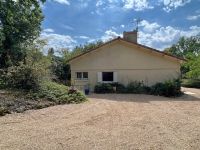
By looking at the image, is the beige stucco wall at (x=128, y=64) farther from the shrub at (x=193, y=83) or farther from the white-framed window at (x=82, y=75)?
the shrub at (x=193, y=83)

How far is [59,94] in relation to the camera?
1422 centimetres

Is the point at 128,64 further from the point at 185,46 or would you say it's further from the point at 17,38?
the point at 185,46

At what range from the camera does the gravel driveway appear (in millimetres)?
6609

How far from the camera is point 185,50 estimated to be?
63688 mm

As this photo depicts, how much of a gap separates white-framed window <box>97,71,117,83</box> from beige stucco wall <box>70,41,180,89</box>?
0.30 meters

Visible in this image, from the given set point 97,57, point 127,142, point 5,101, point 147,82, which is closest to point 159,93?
point 147,82

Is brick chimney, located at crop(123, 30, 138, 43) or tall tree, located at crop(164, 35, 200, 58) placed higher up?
tall tree, located at crop(164, 35, 200, 58)

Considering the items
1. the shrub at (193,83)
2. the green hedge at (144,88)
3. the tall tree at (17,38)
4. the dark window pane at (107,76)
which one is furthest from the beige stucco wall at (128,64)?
the shrub at (193,83)

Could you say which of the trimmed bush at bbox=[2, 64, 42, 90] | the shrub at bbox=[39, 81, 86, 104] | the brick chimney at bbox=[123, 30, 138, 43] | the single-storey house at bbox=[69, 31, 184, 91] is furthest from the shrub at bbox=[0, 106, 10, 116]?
the brick chimney at bbox=[123, 30, 138, 43]

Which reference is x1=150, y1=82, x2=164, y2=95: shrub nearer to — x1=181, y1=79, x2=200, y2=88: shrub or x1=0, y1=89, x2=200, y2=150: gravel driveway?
x1=0, y1=89, x2=200, y2=150: gravel driveway

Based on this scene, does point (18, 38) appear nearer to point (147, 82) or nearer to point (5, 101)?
point (147, 82)

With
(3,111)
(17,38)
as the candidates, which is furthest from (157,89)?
(17,38)

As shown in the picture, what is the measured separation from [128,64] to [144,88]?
297 centimetres

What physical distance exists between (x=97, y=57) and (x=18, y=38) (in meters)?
7.87
